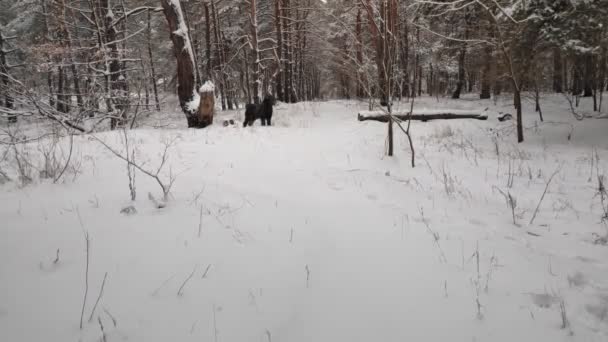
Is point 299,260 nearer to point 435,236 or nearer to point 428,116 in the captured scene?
point 435,236

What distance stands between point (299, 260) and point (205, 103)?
7.50 meters

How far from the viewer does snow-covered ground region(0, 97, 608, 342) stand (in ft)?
4.44

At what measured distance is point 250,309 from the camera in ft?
4.70

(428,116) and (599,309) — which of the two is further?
(428,116)

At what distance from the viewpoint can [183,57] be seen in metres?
8.05

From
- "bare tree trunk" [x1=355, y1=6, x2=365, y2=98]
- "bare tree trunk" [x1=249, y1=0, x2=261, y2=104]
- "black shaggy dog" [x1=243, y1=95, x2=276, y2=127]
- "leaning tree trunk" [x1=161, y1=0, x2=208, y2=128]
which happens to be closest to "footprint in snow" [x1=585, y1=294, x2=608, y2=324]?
"bare tree trunk" [x1=355, y1=6, x2=365, y2=98]

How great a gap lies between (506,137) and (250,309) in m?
8.36

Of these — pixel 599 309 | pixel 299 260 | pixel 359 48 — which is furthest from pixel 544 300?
pixel 359 48

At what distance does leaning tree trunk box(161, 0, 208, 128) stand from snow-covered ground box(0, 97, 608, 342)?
4.96 m

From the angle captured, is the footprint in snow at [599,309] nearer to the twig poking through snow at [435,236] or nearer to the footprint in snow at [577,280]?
the footprint in snow at [577,280]

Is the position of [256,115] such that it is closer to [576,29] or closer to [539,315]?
[576,29]

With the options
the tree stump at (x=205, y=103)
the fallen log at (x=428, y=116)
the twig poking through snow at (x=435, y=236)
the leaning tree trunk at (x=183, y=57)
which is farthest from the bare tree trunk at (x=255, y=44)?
the twig poking through snow at (x=435, y=236)

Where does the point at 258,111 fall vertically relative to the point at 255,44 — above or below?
below

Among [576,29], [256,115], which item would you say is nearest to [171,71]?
[256,115]
